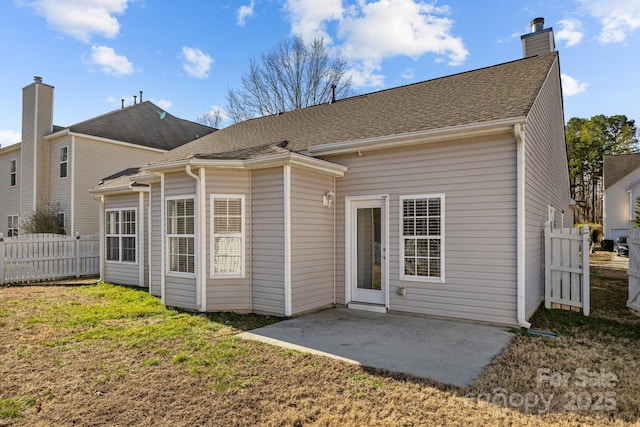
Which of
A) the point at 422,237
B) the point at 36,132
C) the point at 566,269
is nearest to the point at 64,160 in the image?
the point at 36,132

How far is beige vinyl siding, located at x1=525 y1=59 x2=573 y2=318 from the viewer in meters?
6.22

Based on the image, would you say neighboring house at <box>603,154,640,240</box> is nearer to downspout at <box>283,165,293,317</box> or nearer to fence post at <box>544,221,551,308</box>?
fence post at <box>544,221,551,308</box>

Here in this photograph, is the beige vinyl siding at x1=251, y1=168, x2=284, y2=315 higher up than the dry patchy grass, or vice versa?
the beige vinyl siding at x1=251, y1=168, x2=284, y2=315

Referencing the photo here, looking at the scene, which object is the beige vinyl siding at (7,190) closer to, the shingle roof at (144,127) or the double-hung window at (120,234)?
the shingle roof at (144,127)

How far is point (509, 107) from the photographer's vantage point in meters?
6.05

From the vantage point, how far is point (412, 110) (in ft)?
25.5

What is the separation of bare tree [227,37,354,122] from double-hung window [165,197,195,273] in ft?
50.8

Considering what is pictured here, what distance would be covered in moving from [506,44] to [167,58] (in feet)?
43.0

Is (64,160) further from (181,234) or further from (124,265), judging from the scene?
(181,234)

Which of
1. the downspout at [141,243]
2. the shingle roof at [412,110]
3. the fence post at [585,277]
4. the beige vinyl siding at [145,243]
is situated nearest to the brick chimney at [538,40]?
the shingle roof at [412,110]

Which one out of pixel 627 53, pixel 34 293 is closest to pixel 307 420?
pixel 34 293

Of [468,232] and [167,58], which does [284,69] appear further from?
[468,232]

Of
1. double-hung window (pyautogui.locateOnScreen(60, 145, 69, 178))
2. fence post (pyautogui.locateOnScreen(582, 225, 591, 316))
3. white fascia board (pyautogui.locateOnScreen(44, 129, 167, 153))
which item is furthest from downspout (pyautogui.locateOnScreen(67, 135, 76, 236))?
fence post (pyautogui.locateOnScreen(582, 225, 591, 316))

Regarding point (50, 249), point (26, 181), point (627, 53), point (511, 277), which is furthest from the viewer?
point (26, 181)
